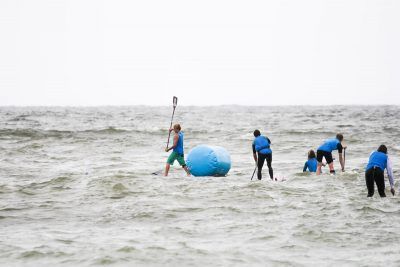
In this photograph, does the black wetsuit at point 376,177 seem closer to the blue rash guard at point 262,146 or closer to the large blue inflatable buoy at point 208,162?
the blue rash guard at point 262,146

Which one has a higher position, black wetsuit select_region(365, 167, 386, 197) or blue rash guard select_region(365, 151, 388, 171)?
blue rash guard select_region(365, 151, 388, 171)

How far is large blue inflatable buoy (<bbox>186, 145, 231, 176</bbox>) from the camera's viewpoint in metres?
16.5

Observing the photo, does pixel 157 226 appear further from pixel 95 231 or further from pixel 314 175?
pixel 314 175

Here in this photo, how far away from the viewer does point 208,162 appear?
16531 mm

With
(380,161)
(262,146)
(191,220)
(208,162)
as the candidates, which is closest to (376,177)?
(380,161)

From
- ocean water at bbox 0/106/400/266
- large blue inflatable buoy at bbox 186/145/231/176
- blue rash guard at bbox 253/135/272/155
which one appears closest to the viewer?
ocean water at bbox 0/106/400/266

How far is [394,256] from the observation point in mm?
8320

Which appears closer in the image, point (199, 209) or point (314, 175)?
point (199, 209)

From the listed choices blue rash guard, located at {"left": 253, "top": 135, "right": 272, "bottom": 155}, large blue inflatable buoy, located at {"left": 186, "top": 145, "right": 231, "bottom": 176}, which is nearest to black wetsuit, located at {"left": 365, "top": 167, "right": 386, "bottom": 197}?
blue rash guard, located at {"left": 253, "top": 135, "right": 272, "bottom": 155}

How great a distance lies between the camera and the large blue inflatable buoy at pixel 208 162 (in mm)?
16547

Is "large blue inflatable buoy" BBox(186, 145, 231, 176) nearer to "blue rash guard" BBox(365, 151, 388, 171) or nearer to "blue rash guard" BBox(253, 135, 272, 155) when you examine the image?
"blue rash guard" BBox(253, 135, 272, 155)

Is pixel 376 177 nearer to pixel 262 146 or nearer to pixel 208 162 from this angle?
pixel 262 146

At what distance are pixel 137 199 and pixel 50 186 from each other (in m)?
3.55

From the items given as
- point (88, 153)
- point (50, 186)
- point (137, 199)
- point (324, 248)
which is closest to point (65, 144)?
point (88, 153)
